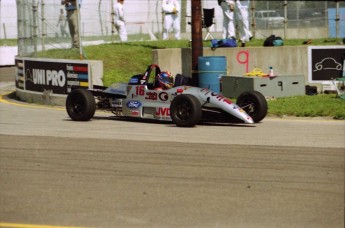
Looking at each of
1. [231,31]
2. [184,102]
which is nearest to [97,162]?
[184,102]

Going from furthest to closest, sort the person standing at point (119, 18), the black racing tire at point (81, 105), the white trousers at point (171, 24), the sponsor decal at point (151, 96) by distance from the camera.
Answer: the white trousers at point (171, 24)
the person standing at point (119, 18)
the black racing tire at point (81, 105)
the sponsor decal at point (151, 96)

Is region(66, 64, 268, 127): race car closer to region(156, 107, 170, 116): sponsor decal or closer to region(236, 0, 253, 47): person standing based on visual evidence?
region(156, 107, 170, 116): sponsor decal

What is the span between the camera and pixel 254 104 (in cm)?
1491

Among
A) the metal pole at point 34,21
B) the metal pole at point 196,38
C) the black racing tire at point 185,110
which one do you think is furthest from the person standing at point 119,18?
the black racing tire at point 185,110

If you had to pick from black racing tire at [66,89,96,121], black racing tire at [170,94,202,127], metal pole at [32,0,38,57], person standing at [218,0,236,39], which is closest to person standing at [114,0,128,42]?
person standing at [218,0,236,39]

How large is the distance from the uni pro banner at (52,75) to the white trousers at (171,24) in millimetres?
6000

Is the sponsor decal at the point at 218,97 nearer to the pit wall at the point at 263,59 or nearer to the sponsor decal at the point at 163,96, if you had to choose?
the sponsor decal at the point at 163,96

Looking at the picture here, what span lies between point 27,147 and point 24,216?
4.46 meters

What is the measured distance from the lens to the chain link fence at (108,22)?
2153 cm

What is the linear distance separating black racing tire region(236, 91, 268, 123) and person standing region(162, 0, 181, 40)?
1180cm

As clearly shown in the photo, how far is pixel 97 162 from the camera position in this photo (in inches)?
435

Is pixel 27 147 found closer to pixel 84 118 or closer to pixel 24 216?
pixel 84 118

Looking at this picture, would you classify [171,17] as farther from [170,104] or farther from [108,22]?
[170,104]

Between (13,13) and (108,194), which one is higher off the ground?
(13,13)
